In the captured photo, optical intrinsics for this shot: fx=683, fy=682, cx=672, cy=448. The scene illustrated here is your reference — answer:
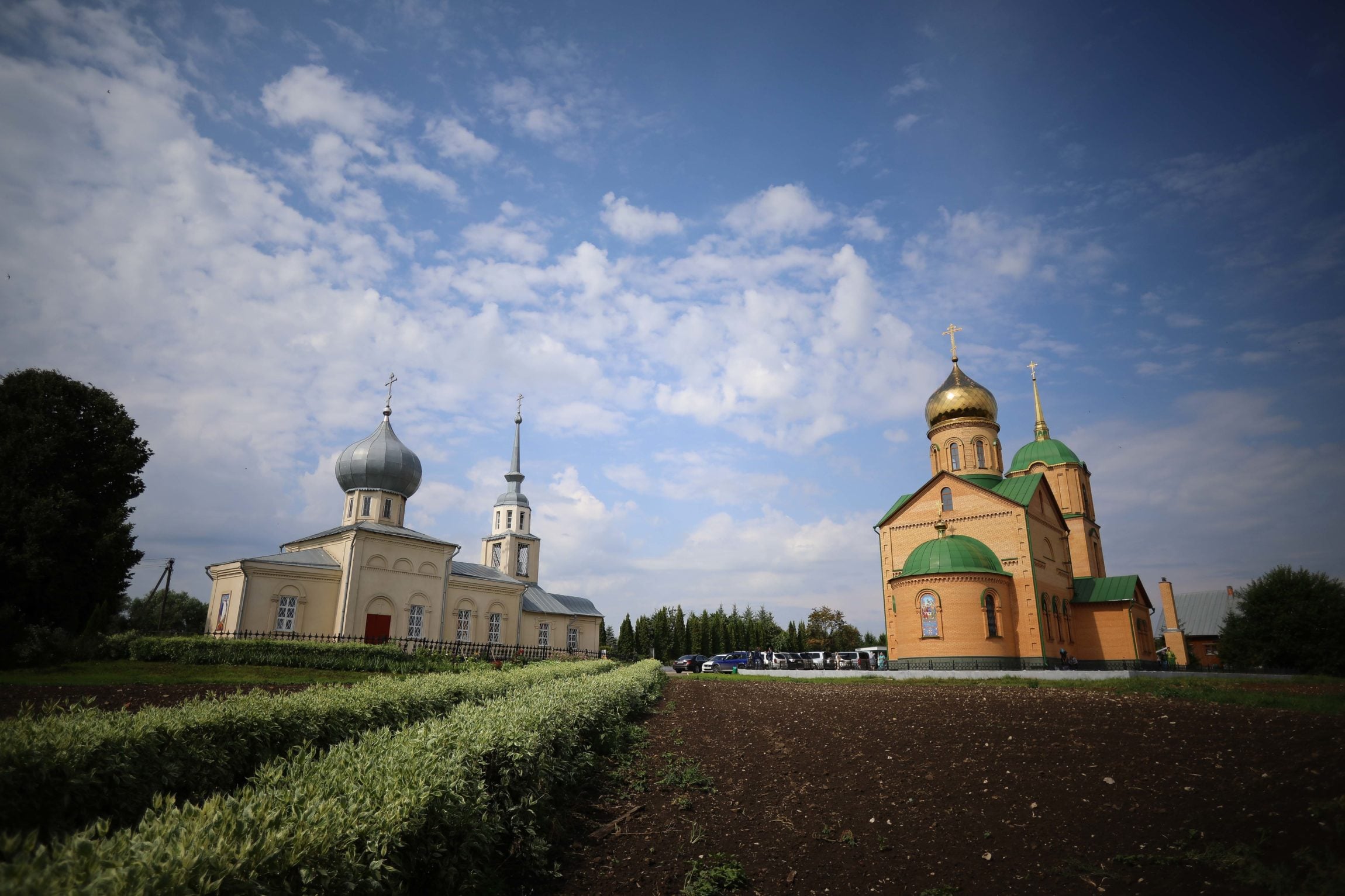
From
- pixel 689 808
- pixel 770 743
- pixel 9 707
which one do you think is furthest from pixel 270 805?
pixel 9 707

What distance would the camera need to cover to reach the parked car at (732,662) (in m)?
42.3

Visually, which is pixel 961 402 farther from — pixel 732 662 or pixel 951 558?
pixel 732 662

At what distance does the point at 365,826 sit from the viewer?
3789 mm

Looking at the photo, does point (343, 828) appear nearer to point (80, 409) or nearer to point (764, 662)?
point (80, 409)

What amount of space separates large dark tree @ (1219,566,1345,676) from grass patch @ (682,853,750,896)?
34222 mm

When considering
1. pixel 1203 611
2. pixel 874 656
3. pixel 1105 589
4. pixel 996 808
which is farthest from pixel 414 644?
pixel 1203 611

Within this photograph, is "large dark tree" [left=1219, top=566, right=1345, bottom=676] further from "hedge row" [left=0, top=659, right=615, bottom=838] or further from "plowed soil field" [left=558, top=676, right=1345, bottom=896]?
"hedge row" [left=0, top=659, right=615, bottom=838]

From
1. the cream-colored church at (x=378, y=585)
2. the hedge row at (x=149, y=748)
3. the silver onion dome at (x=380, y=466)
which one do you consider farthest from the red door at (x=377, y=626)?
the hedge row at (x=149, y=748)

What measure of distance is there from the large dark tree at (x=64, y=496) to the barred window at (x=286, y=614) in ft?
19.9

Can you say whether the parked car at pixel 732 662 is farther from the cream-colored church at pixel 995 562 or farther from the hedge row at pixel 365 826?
the hedge row at pixel 365 826

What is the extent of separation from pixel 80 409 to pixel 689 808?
91.3 feet

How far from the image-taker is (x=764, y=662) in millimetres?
42844

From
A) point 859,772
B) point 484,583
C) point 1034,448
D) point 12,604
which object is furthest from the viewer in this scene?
point 1034,448

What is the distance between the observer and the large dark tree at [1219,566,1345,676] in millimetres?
29312
